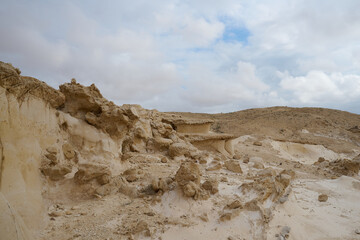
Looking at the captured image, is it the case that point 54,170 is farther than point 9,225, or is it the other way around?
point 54,170

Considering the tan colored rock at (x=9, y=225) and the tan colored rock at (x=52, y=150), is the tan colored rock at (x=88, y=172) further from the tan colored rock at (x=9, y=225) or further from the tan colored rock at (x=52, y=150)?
the tan colored rock at (x=9, y=225)

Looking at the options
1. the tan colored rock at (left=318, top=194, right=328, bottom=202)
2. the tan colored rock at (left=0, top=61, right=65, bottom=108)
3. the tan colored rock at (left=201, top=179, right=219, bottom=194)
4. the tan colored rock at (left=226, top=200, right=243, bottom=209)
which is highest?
the tan colored rock at (left=0, top=61, right=65, bottom=108)

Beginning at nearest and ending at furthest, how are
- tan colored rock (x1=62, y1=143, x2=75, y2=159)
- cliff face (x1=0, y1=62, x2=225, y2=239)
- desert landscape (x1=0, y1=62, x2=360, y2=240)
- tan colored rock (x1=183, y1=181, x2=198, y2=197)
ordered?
cliff face (x1=0, y1=62, x2=225, y2=239)
desert landscape (x1=0, y1=62, x2=360, y2=240)
tan colored rock (x1=183, y1=181, x2=198, y2=197)
tan colored rock (x1=62, y1=143, x2=75, y2=159)

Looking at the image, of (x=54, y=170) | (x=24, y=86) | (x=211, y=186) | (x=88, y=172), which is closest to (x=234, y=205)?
(x=211, y=186)

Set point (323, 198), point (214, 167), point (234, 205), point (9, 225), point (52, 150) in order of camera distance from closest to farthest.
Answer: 1. point (9, 225)
2. point (234, 205)
3. point (52, 150)
4. point (323, 198)
5. point (214, 167)

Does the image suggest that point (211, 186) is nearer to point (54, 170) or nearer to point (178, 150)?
point (54, 170)

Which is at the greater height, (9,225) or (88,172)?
(88,172)

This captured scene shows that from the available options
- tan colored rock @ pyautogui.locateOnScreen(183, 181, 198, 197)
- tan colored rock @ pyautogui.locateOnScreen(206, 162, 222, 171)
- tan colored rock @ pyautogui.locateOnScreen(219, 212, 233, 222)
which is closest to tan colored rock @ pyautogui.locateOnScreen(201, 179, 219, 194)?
tan colored rock @ pyautogui.locateOnScreen(183, 181, 198, 197)

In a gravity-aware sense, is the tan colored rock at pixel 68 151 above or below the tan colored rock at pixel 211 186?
above

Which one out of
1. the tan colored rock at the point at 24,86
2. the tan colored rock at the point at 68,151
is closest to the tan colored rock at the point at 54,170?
the tan colored rock at the point at 68,151

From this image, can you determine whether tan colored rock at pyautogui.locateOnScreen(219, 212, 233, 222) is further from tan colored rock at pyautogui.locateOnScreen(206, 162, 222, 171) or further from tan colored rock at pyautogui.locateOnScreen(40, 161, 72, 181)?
tan colored rock at pyautogui.locateOnScreen(206, 162, 222, 171)

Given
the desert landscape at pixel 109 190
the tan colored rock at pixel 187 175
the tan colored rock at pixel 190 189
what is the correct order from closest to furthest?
the desert landscape at pixel 109 190 < the tan colored rock at pixel 190 189 < the tan colored rock at pixel 187 175

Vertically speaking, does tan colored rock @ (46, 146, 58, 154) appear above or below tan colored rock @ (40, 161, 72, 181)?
above

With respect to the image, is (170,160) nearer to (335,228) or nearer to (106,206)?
(106,206)
